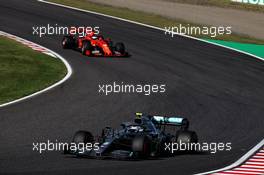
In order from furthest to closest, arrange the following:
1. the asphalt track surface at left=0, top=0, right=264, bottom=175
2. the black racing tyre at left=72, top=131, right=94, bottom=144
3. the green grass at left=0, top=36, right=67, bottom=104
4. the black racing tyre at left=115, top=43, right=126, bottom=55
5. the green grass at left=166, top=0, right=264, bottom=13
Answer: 1. the green grass at left=166, top=0, right=264, bottom=13
2. the black racing tyre at left=115, top=43, right=126, bottom=55
3. the green grass at left=0, top=36, right=67, bottom=104
4. the black racing tyre at left=72, top=131, right=94, bottom=144
5. the asphalt track surface at left=0, top=0, right=264, bottom=175

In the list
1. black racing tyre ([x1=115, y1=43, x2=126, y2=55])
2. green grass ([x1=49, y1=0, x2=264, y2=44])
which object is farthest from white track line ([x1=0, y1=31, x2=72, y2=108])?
green grass ([x1=49, y1=0, x2=264, y2=44])

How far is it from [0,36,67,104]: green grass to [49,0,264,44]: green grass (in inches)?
396

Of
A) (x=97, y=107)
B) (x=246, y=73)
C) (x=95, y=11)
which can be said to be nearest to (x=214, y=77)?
(x=246, y=73)

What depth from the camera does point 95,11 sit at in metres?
45.6

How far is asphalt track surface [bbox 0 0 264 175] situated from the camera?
18.8 metres

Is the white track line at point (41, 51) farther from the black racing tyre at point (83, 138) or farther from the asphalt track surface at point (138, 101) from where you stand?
the black racing tyre at point (83, 138)

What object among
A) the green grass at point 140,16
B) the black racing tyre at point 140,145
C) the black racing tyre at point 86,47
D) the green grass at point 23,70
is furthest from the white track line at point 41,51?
the green grass at point 140,16

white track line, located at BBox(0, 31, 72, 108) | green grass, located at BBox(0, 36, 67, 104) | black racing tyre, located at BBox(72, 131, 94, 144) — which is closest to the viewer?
black racing tyre, located at BBox(72, 131, 94, 144)

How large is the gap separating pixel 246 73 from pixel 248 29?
9.75m

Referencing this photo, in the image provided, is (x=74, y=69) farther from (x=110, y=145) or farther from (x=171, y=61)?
(x=110, y=145)

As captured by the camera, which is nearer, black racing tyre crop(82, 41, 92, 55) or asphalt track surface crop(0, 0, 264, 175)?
asphalt track surface crop(0, 0, 264, 175)

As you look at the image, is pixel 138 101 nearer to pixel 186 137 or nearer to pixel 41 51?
pixel 186 137

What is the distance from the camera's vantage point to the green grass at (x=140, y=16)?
41625 mm

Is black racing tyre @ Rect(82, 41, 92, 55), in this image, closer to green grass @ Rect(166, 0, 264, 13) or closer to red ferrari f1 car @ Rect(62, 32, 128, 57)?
red ferrari f1 car @ Rect(62, 32, 128, 57)
